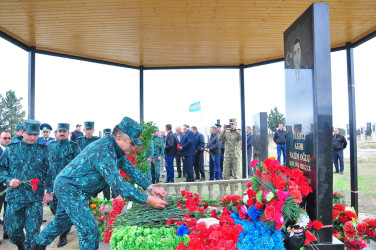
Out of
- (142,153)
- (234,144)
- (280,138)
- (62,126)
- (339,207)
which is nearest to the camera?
(339,207)

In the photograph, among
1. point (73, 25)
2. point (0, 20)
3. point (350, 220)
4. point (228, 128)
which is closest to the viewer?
point (350, 220)

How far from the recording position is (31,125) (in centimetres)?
397

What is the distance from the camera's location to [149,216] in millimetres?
2594

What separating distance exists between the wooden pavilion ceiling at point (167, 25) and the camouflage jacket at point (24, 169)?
7.68 feet

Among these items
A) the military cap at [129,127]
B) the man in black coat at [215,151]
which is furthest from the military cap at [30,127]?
the man in black coat at [215,151]

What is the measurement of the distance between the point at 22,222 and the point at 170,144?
21.2ft

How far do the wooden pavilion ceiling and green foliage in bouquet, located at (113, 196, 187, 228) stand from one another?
329 centimetres

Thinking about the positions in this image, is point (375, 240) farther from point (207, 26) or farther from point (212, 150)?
point (212, 150)

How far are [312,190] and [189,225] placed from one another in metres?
1.27

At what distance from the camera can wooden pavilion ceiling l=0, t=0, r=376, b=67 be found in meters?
4.46

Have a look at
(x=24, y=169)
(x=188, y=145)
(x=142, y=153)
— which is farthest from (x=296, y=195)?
(x=188, y=145)

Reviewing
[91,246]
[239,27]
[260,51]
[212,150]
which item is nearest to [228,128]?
[212,150]

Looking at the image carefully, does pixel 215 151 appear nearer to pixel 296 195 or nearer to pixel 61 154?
pixel 61 154

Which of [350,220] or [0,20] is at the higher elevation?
[0,20]
